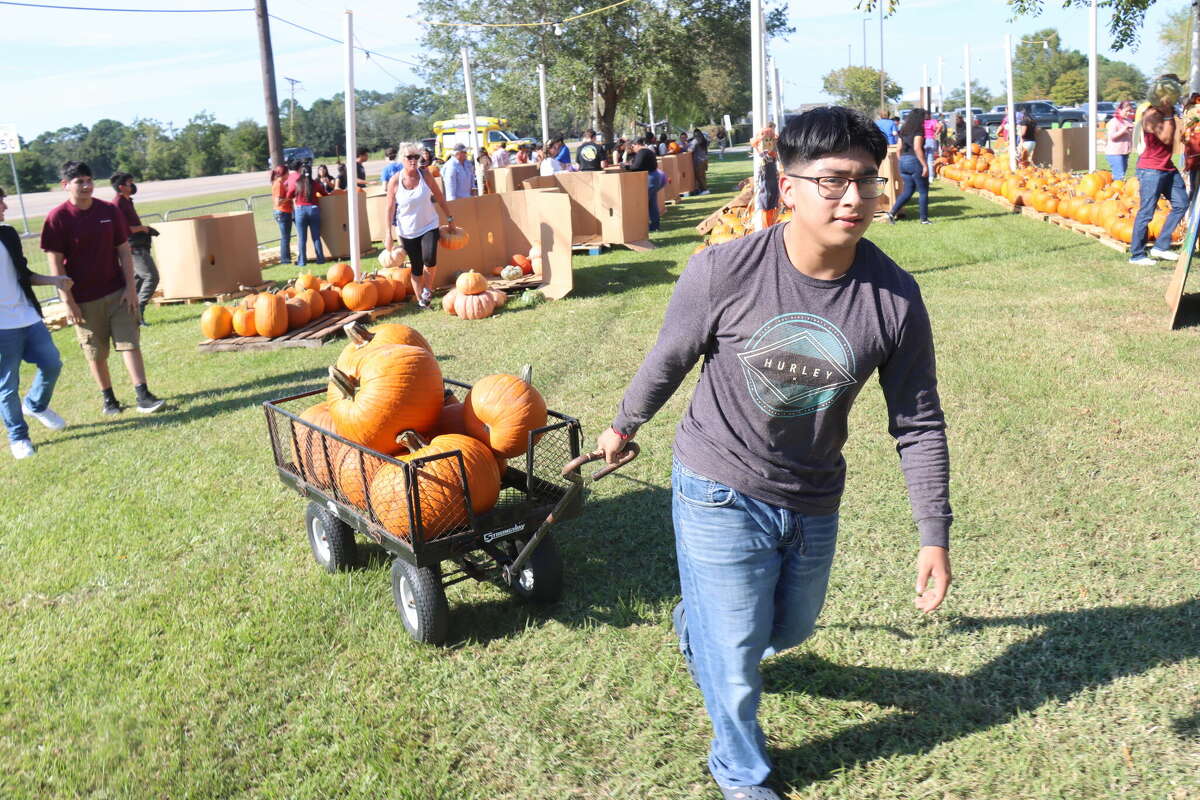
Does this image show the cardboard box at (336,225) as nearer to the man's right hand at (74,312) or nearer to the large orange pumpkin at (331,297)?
the large orange pumpkin at (331,297)

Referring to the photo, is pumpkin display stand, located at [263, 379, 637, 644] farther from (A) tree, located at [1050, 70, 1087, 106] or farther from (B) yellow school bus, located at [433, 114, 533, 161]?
(A) tree, located at [1050, 70, 1087, 106]

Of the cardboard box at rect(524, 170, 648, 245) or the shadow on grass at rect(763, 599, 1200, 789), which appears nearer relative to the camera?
the shadow on grass at rect(763, 599, 1200, 789)

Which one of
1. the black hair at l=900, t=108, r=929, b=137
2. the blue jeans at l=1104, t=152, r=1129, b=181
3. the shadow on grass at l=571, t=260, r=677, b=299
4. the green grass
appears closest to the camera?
the green grass

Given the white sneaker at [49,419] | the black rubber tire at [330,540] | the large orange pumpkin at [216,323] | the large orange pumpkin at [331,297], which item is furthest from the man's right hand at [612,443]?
the large orange pumpkin at [331,297]

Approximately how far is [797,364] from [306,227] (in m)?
16.2

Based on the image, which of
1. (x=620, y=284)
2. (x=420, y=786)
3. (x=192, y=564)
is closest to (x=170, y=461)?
(x=192, y=564)

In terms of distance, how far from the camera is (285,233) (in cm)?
1802

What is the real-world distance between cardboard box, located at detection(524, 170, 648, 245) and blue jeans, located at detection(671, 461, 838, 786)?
41.8ft

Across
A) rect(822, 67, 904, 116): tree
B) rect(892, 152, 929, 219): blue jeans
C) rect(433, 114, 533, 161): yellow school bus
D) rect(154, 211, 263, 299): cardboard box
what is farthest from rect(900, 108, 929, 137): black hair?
rect(822, 67, 904, 116): tree

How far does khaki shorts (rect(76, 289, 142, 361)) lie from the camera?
816 centimetres

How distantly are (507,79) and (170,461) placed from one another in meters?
30.1

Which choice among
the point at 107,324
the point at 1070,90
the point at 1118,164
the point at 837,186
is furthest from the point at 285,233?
the point at 1070,90

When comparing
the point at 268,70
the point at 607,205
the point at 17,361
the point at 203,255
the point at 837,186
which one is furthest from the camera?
the point at 268,70

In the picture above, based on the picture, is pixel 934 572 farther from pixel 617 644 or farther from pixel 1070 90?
pixel 1070 90
